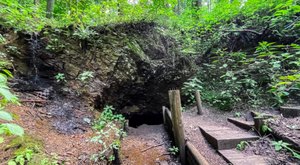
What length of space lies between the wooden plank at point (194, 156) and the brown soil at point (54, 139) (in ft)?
5.84

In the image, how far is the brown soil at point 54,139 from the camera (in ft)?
10.3

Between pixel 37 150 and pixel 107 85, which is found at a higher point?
pixel 107 85

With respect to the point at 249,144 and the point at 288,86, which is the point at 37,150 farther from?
the point at 288,86

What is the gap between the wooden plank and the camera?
2.91m

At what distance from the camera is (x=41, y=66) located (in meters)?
5.18

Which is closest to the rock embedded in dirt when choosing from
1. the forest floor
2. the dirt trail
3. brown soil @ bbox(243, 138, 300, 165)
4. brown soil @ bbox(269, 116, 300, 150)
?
the dirt trail

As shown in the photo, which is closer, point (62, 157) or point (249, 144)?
point (62, 157)

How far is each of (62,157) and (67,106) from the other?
1967 mm

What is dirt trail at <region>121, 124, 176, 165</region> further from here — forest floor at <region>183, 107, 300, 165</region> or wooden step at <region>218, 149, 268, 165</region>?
wooden step at <region>218, 149, 268, 165</region>

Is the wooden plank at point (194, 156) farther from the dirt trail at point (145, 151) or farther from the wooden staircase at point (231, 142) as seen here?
the dirt trail at point (145, 151)

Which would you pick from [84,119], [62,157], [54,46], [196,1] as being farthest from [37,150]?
[196,1]

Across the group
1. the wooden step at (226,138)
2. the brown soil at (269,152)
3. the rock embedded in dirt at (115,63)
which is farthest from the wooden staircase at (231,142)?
the rock embedded in dirt at (115,63)

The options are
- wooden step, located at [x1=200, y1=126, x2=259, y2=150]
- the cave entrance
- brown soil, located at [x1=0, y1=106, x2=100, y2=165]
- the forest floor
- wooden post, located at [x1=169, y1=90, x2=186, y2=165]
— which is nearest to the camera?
the forest floor

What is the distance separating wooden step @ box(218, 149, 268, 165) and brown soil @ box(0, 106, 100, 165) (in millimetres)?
2335
